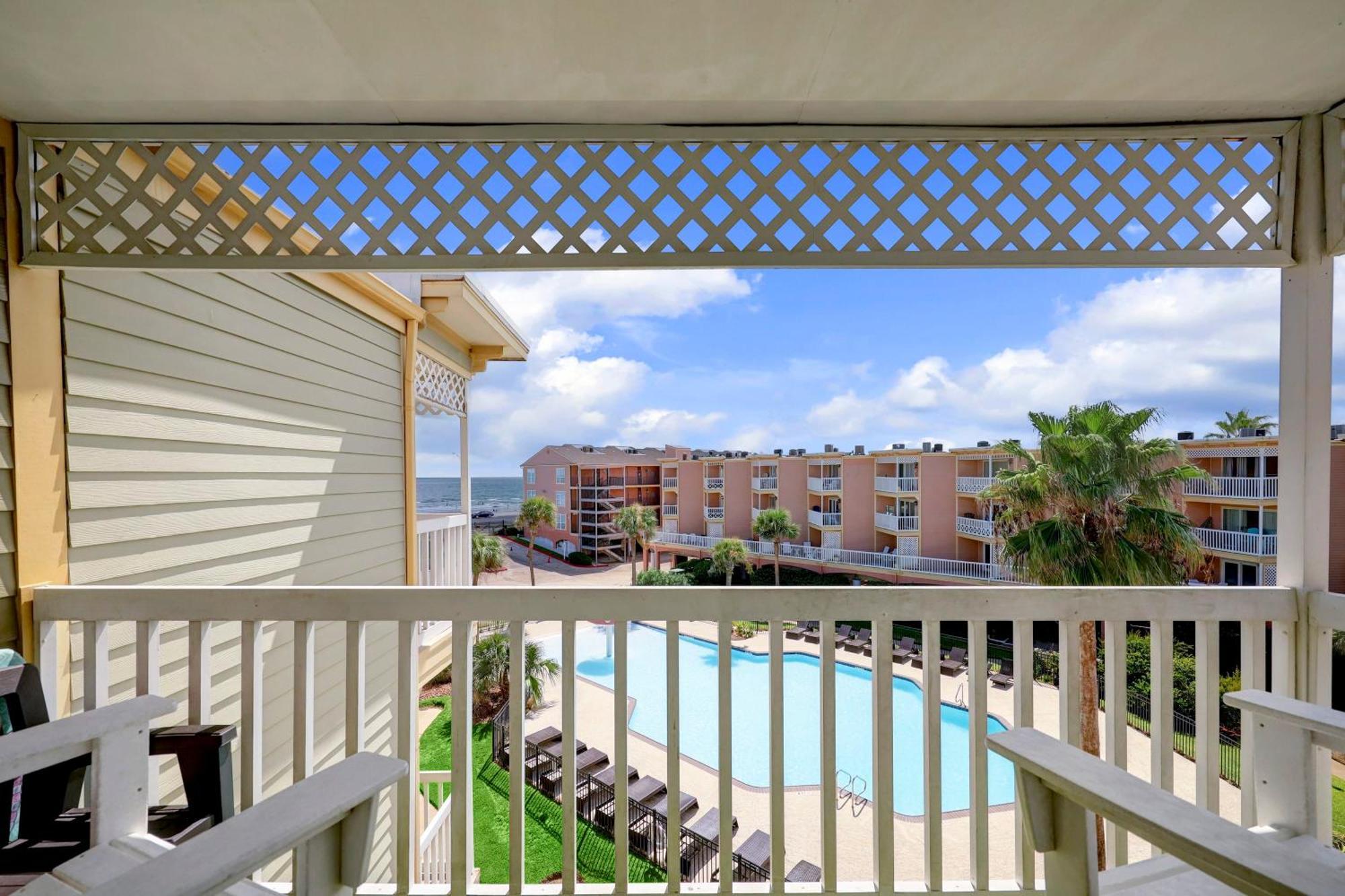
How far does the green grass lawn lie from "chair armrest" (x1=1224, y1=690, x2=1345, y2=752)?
527 cm

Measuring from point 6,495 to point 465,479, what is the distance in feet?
12.9

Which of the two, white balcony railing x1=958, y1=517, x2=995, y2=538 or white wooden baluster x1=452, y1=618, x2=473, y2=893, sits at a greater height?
white wooden baluster x1=452, y1=618, x2=473, y2=893

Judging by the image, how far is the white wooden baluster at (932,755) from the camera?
1538 millimetres

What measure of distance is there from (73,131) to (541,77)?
143 centimetres

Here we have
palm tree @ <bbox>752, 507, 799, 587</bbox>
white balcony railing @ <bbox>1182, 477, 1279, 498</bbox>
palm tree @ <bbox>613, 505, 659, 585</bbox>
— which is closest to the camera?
white balcony railing @ <bbox>1182, 477, 1279, 498</bbox>

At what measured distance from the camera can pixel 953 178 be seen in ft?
5.63

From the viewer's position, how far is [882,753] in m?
1.58

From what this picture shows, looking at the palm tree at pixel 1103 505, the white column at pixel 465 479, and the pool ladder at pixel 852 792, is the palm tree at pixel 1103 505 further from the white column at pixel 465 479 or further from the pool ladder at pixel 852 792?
the white column at pixel 465 479

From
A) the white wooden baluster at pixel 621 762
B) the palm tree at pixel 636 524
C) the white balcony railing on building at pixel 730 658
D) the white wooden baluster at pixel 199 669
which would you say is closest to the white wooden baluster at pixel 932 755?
the white balcony railing on building at pixel 730 658

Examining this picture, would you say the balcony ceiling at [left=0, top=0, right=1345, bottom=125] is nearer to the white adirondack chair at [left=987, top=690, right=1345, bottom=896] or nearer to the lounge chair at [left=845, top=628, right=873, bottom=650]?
the white adirondack chair at [left=987, top=690, right=1345, bottom=896]

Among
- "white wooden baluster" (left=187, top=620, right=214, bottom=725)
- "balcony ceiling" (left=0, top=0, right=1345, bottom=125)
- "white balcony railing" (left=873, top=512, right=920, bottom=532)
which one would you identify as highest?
"balcony ceiling" (left=0, top=0, right=1345, bottom=125)

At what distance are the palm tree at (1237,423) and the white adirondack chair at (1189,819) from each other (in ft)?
34.8

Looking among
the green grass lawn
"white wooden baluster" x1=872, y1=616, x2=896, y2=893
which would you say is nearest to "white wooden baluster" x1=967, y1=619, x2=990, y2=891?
"white wooden baluster" x1=872, y1=616, x2=896, y2=893

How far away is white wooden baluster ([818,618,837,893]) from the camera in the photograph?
154cm
